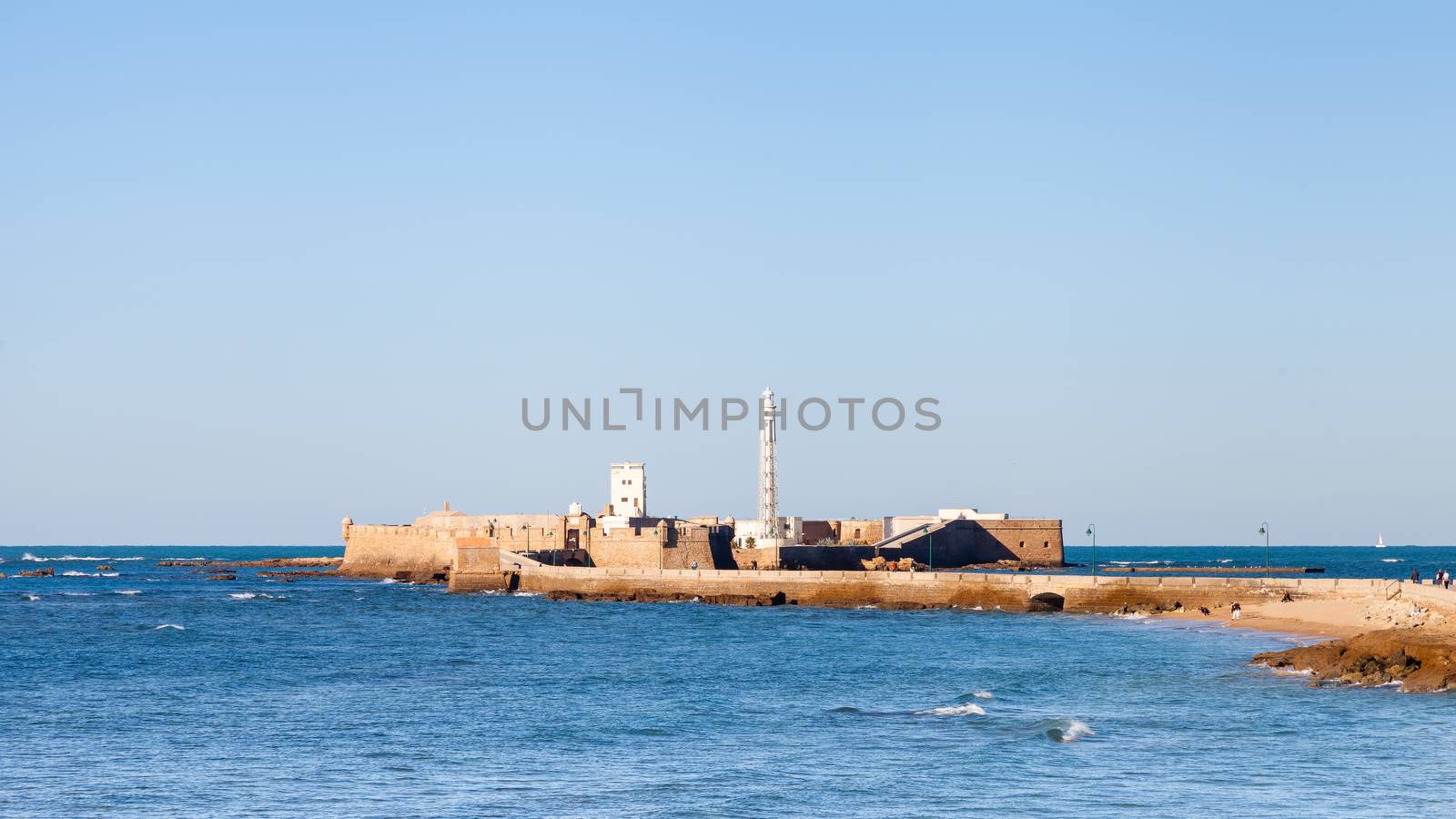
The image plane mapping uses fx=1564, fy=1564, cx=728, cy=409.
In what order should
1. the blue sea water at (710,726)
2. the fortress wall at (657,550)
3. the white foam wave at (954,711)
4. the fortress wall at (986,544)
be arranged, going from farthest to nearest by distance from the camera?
the fortress wall at (986,544), the fortress wall at (657,550), the white foam wave at (954,711), the blue sea water at (710,726)

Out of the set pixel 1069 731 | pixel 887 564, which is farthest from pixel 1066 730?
pixel 887 564

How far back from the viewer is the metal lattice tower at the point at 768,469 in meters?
94.3

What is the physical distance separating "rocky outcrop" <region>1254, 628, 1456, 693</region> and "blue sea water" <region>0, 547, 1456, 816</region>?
3.60 feet

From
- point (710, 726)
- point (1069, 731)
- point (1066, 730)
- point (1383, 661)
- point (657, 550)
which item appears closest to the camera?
point (1069, 731)

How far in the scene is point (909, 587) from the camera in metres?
74.4

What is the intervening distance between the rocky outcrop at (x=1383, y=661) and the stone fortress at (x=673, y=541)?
4947 cm

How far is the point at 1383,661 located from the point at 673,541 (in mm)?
53532

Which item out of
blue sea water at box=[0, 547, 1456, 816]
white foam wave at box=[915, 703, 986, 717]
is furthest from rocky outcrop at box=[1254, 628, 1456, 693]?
white foam wave at box=[915, 703, 986, 717]

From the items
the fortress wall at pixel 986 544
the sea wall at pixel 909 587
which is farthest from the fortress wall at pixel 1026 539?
the sea wall at pixel 909 587

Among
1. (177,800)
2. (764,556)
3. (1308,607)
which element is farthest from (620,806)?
(764,556)

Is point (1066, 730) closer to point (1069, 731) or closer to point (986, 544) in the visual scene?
point (1069, 731)

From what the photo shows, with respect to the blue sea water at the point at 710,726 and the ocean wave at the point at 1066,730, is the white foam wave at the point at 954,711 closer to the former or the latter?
the blue sea water at the point at 710,726

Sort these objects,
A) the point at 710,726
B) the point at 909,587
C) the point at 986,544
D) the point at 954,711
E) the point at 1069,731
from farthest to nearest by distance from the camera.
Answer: the point at 986,544 < the point at 909,587 < the point at 954,711 < the point at 710,726 < the point at 1069,731

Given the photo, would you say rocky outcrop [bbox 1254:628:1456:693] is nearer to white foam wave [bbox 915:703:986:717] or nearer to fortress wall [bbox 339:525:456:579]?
white foam wave [bbox 915:703:986:717]
